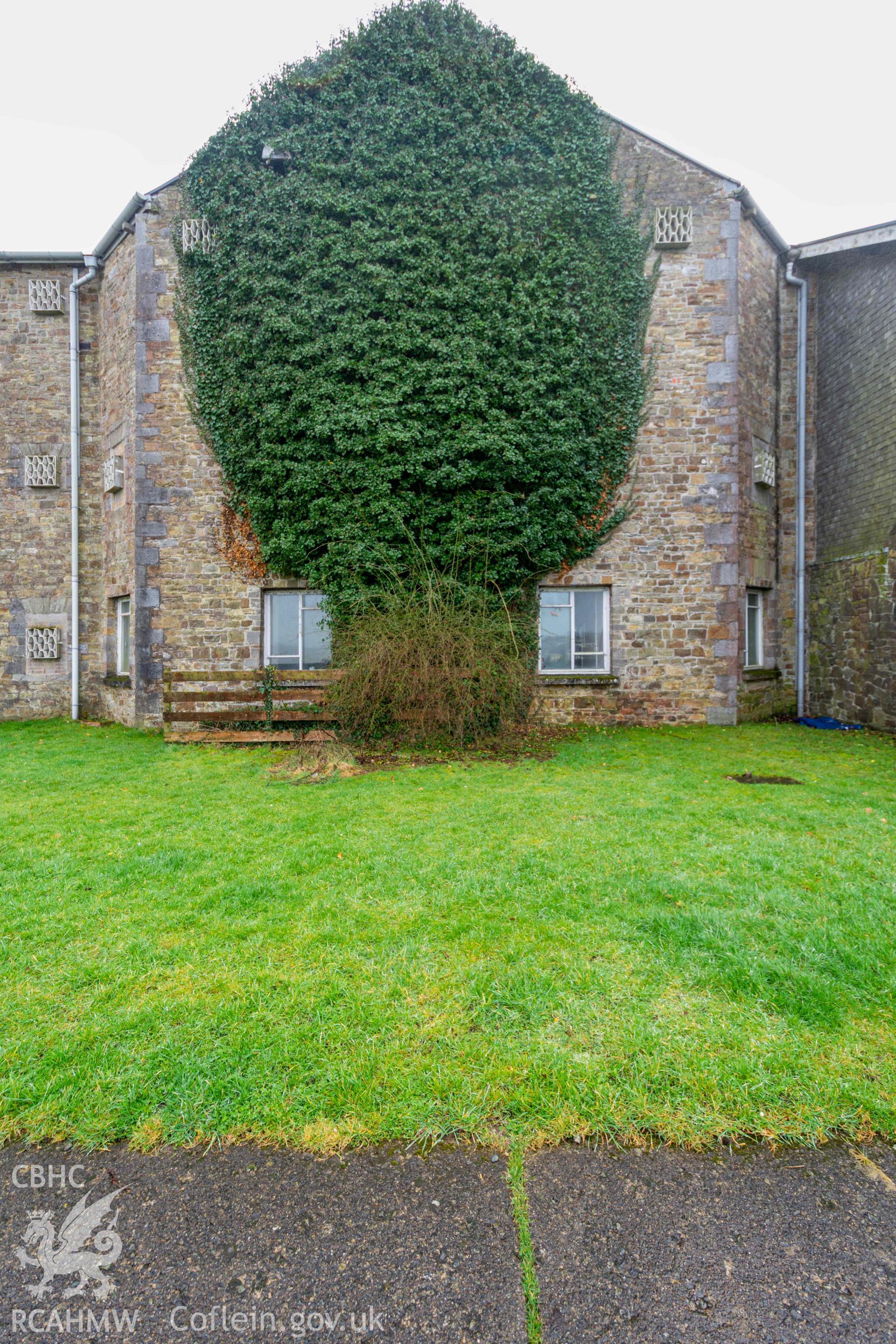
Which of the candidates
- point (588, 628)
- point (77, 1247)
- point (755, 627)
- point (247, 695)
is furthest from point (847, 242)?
point (77, 1247)

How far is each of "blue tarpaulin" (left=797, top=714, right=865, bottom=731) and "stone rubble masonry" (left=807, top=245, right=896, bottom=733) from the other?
0.13 m

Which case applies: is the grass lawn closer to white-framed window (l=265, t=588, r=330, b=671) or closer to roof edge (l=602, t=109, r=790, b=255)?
white-framed window (l=265, t=588, r=330, b=671)

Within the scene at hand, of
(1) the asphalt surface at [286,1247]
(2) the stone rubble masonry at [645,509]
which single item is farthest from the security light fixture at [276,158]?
(1) the asphalt surface at [286,1247]

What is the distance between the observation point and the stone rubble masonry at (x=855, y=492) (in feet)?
35.6

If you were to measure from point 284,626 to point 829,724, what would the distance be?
9971 millimetres

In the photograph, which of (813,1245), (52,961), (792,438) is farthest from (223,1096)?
(792,438)

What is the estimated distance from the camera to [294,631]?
11.3 metres

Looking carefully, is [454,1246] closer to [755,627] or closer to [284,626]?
[284,626]

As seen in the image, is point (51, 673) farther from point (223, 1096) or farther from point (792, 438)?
point (792, 438)

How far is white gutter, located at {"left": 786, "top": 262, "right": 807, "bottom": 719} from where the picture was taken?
1245 cm

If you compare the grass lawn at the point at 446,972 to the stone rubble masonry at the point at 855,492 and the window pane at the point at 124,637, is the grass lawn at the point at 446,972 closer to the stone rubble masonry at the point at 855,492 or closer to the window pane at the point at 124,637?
the stone rubble masonry at the point at 855,492

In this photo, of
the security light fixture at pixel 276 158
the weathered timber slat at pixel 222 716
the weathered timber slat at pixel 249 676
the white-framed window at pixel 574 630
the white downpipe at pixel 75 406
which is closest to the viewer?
the weathered timber slat at pixel 249 676

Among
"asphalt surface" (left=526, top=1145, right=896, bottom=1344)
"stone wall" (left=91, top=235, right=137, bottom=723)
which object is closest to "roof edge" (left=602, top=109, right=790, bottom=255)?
"stone wall" (left=91, top=235, right=137, bottom=723)

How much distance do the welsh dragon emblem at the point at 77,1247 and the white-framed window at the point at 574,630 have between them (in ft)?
33.0
